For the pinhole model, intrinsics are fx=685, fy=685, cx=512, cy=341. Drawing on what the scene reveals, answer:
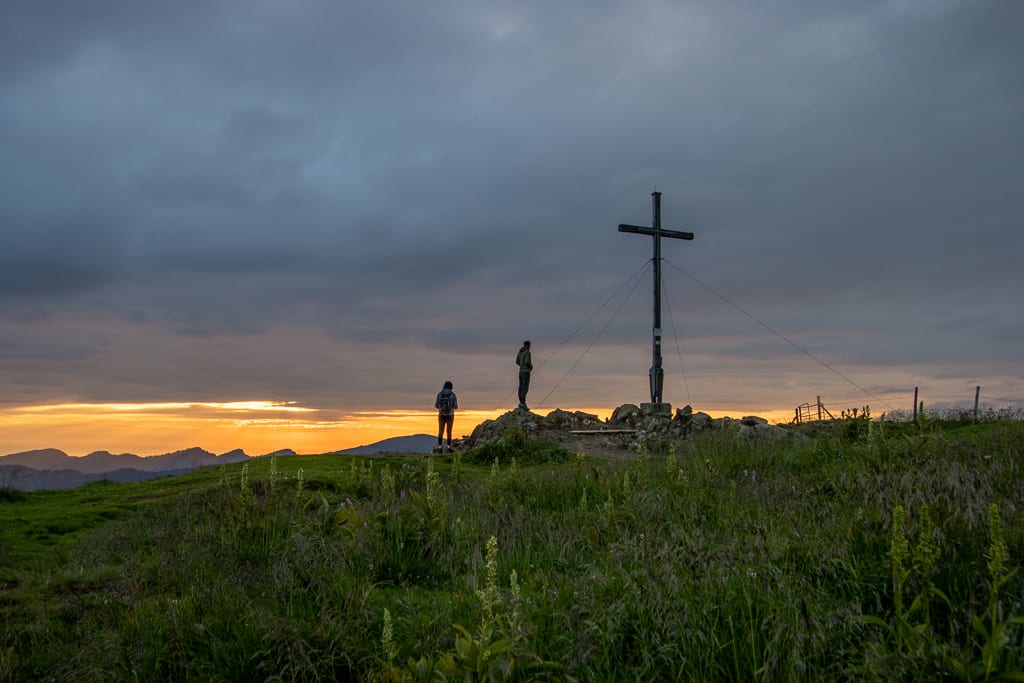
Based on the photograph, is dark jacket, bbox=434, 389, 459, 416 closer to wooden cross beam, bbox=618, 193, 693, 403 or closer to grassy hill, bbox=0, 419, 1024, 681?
wooden cross beam, bbox=618, 193, 693, 403

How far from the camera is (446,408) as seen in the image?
22.4m

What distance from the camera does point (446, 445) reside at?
77.4 ft

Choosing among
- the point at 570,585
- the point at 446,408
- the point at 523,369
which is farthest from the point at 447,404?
the point at 570,585

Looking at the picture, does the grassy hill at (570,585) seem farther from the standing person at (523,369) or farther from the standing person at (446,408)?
the standing person at (523,369)

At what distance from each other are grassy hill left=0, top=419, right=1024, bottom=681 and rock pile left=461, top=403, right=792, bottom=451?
11320mm

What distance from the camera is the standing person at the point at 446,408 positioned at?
22.4 meters

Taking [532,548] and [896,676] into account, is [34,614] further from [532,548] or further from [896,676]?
[896,676]

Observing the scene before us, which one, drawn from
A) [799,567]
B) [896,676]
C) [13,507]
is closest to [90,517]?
[13,507]

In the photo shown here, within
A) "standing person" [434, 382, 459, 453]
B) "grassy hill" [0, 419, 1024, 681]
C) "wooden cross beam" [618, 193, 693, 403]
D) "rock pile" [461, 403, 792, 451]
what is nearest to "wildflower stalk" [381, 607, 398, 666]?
"grassy hill" [0, 419, 1024, 681]

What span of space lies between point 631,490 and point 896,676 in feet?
17.0

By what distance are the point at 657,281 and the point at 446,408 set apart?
918 centimetres

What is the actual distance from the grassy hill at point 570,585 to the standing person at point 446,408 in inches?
501

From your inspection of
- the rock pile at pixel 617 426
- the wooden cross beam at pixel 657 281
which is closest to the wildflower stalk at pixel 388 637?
the rock pile at pixel 617 426

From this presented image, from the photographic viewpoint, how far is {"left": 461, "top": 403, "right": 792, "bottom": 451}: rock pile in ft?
70.0
